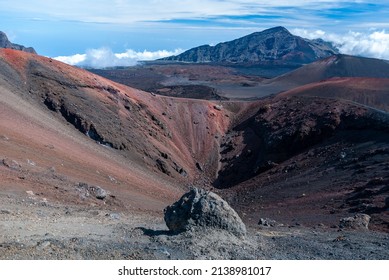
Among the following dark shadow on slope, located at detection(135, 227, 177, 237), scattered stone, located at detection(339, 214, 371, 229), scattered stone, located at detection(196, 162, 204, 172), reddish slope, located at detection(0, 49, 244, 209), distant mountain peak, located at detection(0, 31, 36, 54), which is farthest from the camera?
distant mountain peak, located at detection(0, 31, 36, 54)

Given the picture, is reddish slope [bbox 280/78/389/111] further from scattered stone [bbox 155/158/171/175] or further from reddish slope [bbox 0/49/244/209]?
scattered stone [bbox 155/158/171/175]

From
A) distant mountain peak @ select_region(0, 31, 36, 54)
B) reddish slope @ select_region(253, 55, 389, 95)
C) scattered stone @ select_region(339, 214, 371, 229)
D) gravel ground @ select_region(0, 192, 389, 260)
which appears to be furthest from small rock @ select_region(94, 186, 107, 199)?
distant mountain peak @ select_region(0, 31, 36, 54)

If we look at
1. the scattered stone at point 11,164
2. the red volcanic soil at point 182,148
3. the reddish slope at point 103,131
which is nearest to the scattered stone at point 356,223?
the red volcanic soil at point 182,148

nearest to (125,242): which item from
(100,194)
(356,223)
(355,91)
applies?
(100,194)

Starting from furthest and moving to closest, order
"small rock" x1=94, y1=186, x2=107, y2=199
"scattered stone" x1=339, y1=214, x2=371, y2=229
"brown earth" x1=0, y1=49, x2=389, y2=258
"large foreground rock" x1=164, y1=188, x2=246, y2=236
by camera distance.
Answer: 1. "small rock" x1=94, y1=186, x2=107, y2=199
2. "scattered stone" x1=339, y1=214, x2=371, y2=229
3. "brown earth" x1=0, y1=49, x2=389, y2=258
4. "large foreground rock" x1=164, y1=188, x2=246, y2=236

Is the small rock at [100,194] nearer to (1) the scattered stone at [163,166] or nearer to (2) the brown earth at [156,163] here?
(2) the brown earth at [156,163]

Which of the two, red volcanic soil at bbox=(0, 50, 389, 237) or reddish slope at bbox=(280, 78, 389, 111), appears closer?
red volcanic soil at bbox=(0, 50, 389, 237)
